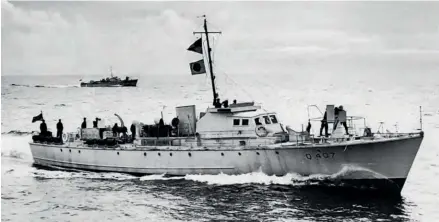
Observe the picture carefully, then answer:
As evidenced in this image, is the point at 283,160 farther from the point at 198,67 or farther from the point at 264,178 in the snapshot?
the point at 198,67

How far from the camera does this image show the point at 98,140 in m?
28.5

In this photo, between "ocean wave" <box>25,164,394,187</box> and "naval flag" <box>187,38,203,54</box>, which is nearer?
"ocean wave" <box>25,164,394,187</box>

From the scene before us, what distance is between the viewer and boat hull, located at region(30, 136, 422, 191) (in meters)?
22.3

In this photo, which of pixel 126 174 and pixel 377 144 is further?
pixel 126 174

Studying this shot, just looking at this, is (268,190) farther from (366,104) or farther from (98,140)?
(366,104)

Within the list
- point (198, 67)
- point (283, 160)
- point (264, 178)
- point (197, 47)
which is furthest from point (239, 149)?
point (197, 47)

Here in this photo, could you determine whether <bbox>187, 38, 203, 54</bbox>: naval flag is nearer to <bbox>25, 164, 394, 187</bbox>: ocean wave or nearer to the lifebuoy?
the lifebuoy

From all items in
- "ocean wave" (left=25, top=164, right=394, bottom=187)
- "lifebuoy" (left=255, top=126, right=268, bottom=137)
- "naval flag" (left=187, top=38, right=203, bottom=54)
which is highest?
"naval flag" (left=187, top=38, right=203, bottom=54)

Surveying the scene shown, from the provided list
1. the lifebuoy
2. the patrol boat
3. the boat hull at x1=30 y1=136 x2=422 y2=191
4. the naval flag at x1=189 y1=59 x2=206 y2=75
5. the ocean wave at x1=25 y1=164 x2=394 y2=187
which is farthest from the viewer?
the naval flag at x1=189 y1=59 x2=206 y2=75

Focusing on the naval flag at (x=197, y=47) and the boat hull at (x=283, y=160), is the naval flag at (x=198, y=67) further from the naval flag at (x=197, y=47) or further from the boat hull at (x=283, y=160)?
the boat hull at (x=283, y=160)

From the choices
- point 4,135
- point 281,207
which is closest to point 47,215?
point 281,207

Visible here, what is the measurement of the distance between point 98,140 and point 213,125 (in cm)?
682

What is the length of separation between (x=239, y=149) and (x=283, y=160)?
2.10 meters

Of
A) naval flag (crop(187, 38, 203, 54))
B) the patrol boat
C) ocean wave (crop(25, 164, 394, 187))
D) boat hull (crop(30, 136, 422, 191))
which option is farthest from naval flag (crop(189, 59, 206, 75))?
ocean wave (crop(25, 164, 394, 187))
